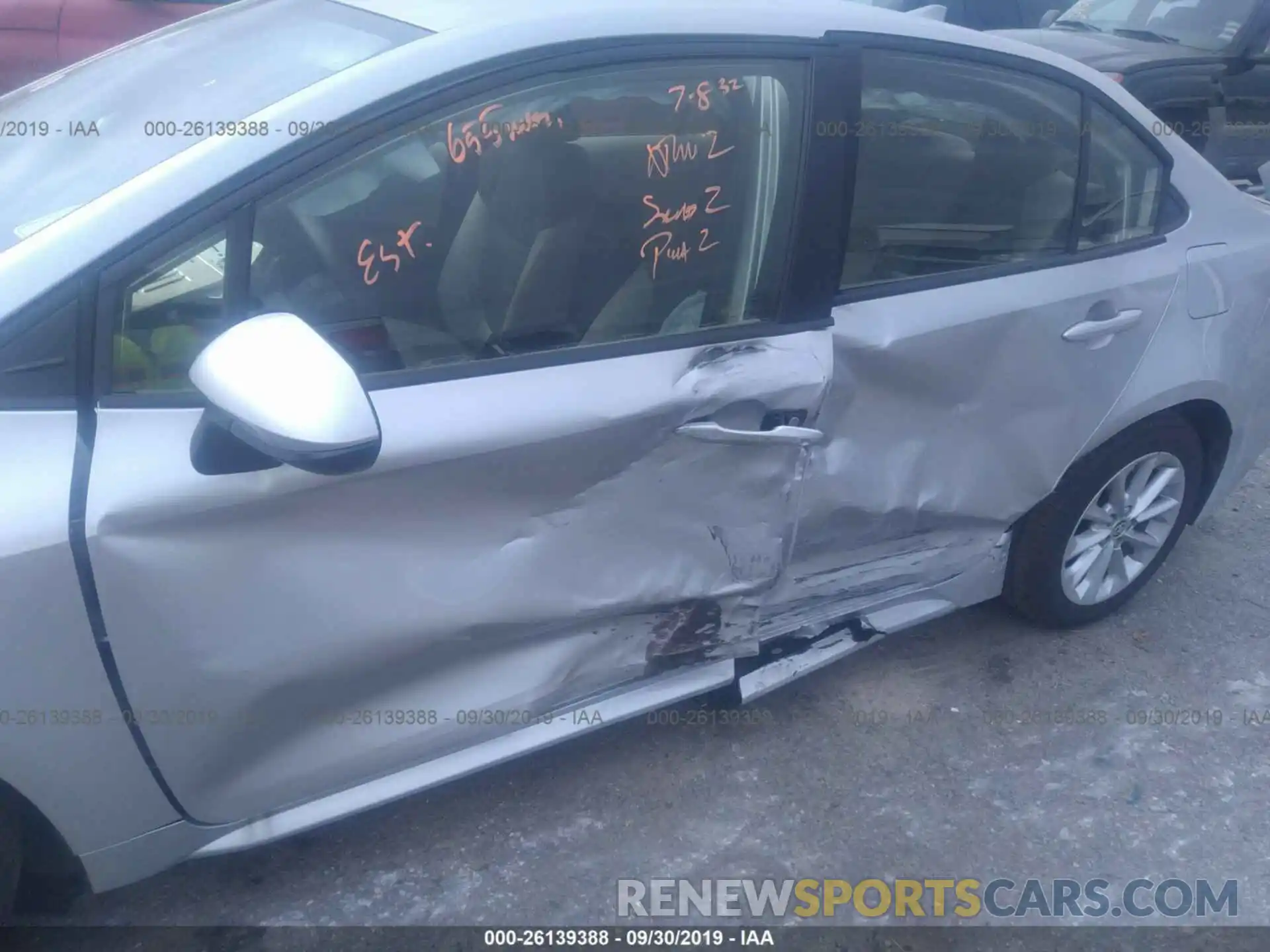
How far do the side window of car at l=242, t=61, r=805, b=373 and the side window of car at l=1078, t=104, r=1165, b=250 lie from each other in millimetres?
940

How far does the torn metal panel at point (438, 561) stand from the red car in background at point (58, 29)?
5.15m

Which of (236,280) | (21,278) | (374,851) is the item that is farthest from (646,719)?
(21,278)

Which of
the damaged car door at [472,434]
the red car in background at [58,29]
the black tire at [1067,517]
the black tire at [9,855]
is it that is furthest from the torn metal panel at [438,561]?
the red car in background at [58,29]

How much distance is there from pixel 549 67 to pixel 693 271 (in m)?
0.47

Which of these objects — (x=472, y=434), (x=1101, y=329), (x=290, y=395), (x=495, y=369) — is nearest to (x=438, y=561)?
(x=472, y=434)

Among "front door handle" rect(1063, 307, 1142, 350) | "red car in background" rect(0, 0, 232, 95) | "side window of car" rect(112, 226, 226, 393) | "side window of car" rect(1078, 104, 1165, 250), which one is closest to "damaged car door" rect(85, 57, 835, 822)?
"side window of car" rect(112, 226, 226, 393)

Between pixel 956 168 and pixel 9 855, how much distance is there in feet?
7.51

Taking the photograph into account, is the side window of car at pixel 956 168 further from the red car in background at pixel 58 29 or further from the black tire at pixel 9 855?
the red car in background at pixel 58 29

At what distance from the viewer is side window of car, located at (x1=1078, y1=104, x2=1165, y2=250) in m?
2.71

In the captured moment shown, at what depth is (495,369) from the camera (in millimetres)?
1954

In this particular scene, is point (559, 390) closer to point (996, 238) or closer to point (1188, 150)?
point (996, 238)

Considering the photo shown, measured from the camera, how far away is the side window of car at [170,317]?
5.55 ft

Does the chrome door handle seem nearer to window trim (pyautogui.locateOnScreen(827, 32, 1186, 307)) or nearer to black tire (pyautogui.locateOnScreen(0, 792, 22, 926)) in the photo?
window trim (pyautogui.locateOnScreen(827, 32, 1186, 307))

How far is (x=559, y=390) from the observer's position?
199 cm
